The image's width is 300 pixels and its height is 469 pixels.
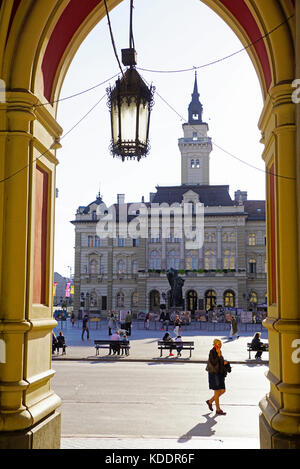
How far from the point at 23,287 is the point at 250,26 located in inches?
157

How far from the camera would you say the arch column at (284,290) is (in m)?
4.83

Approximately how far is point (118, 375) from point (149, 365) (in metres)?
3.19

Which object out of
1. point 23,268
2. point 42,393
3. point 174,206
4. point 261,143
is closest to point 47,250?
point 23,268

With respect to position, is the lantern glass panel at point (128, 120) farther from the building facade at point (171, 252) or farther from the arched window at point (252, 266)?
the arched window at point (252, 266)

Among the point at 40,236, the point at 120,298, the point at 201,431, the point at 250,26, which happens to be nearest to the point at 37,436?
the point at 40,236

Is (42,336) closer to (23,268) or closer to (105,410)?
(23,268)

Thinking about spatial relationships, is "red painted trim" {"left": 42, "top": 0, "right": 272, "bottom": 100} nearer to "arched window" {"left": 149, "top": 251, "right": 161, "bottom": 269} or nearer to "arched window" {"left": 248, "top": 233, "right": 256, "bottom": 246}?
"arched window" {"left": 248, "top": 233, "right": 256, "bottom": 246}

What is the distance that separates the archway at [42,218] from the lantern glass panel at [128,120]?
0.97m

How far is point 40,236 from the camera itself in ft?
19.3

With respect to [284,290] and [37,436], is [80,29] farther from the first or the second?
[37,436]

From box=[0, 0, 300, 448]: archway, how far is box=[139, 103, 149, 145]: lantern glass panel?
3.76 ft

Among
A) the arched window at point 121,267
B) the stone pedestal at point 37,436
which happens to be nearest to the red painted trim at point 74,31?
the stone pedestal at point 37,436

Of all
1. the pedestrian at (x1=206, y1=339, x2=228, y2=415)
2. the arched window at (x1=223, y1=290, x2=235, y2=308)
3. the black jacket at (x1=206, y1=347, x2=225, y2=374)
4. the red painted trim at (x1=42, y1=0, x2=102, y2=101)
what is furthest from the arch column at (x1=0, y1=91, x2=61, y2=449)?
the arched window at (x1=223, y1=290, x2=235, y2=308)

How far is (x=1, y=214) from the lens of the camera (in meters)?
5.27
